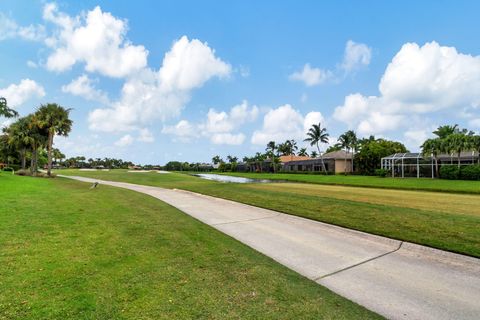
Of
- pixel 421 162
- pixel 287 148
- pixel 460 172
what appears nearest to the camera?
pixel 460 172

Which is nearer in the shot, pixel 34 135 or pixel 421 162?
pixel 34 135

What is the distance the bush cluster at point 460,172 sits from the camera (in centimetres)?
3123

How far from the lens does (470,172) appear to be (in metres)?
31.6

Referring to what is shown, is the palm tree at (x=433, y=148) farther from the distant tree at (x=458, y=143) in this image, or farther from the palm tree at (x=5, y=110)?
→ the palm tree at (x=5, y=110)

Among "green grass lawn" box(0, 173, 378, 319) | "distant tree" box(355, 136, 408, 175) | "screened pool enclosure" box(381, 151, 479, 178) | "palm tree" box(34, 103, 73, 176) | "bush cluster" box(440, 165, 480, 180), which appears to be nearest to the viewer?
"green grass lawn" box(0, 173, 378, 319)

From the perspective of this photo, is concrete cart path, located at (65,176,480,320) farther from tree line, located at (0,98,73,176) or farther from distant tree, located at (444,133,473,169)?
distant tree, located at (444,133,473,169)

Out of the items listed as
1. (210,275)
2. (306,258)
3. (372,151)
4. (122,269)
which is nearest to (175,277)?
(210,275)

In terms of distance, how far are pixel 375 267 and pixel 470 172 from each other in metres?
35.4

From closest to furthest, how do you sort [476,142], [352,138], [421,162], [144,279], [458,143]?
[144,279], [476,142], [458,143], [421,162], [352,138]

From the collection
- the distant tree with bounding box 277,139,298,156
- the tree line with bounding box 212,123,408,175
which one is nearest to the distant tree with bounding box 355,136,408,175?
the tree line with bounding box 212,123,408,175

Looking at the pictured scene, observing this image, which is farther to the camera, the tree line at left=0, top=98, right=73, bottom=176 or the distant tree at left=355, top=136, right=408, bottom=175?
the distant tree at left=355, top=136, right=408, bottom=175

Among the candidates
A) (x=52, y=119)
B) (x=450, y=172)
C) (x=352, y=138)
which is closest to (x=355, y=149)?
(x=352, y=138)

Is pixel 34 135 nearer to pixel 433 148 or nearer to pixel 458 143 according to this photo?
pixel 433 148

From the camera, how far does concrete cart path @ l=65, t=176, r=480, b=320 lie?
3.92 meters
